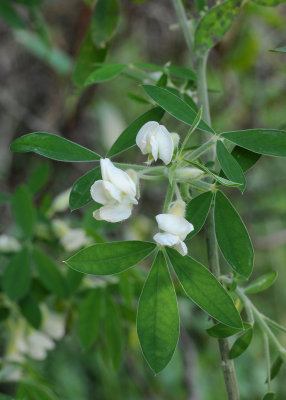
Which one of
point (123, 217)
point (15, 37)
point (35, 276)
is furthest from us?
point (15, 37)

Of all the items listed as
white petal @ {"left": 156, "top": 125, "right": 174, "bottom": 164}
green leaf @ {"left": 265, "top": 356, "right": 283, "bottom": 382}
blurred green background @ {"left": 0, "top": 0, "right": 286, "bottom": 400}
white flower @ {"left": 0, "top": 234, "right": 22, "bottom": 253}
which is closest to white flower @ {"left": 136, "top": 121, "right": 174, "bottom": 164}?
white petal @ {"left": 156, "top": 125, "right": 174, "bottom": 164}

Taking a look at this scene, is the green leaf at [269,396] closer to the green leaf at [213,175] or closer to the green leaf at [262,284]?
the green leaf at [262,284]

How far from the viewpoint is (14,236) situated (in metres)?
0.94

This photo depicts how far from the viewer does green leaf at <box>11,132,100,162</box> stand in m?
0.49

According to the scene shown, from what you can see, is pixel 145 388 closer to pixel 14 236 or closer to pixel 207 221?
pixel 14 236

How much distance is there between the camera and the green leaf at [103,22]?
2.62 ft

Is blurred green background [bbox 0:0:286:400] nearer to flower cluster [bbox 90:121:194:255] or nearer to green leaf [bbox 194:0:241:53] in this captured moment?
green leaf [bbox 194:0:241:53]

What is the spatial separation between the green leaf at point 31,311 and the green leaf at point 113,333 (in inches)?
3.9

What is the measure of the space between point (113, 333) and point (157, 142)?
1.33 feet

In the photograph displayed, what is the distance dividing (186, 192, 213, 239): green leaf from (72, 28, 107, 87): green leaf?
0.38 metres

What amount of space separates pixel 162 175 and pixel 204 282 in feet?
0.33

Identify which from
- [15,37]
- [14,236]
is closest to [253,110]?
[15,37]

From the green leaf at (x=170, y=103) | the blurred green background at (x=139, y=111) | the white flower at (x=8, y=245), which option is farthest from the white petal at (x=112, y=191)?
the blurred green background at (x=139, y=111)

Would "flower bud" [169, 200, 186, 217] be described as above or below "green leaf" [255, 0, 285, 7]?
below
